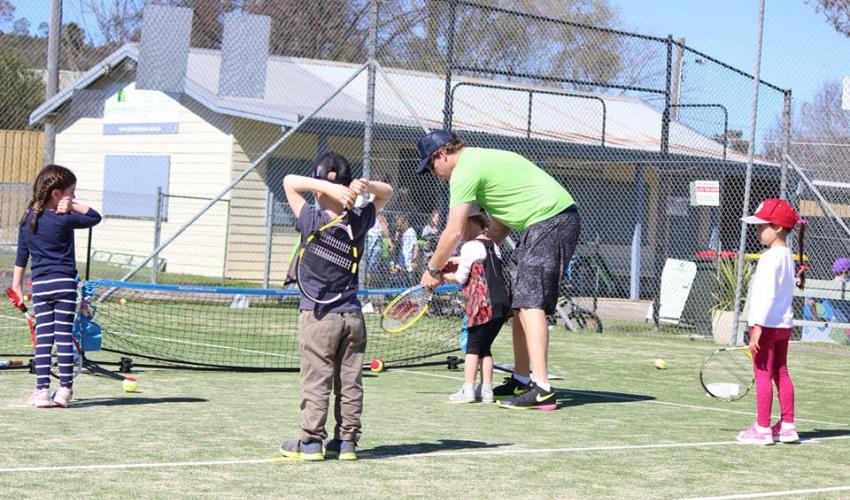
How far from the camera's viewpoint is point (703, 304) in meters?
18.5

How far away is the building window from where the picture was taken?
25750mm

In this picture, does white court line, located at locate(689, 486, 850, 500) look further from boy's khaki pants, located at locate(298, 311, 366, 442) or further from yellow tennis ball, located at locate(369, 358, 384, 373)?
yellow tennis ball, located at locate(369, 358, 384, 373)

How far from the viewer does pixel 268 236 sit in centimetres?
2209

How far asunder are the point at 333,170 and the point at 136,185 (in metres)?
20.2

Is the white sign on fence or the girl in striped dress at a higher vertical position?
the white sign on fence

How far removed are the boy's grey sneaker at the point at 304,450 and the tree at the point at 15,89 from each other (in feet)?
70.7

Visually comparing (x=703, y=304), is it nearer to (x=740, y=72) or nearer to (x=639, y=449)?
(x=740, y=72)

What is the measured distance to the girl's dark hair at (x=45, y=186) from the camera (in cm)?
869

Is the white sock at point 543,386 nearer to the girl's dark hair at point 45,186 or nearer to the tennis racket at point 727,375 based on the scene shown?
the tennis racket at point 727,375

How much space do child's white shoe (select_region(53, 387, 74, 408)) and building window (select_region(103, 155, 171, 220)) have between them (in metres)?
16.9

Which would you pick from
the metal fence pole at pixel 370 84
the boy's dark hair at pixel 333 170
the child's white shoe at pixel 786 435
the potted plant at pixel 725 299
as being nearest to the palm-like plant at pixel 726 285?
the potted plant at pixel 725 299

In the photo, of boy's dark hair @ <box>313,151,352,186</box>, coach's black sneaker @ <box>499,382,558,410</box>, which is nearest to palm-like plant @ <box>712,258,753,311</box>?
coach's black sneaker @ <box>499,382,558,410</box>

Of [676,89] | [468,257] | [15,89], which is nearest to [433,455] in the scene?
[468,257]

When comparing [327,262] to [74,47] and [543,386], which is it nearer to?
[543,386]
